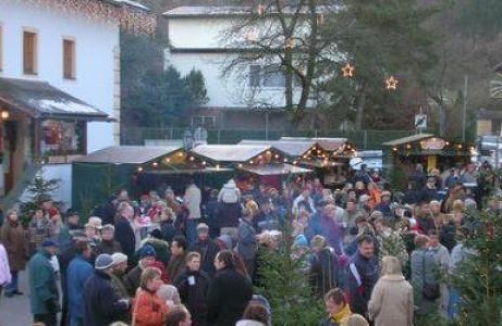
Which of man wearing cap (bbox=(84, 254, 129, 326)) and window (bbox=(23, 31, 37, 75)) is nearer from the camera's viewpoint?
man wearing cap (bbox=(84, 254, 129, 326))

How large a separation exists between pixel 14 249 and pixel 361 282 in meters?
8.64

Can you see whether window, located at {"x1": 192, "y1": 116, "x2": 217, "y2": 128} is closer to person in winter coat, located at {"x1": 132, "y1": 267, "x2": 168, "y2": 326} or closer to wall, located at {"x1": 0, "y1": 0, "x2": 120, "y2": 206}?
wall, located at {"x1": 0, "y1": 0, "x2": 120, "y2": 206}

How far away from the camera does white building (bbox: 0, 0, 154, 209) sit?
98.9 ft

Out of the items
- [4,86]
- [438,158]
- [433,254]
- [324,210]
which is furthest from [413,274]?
[438,158]

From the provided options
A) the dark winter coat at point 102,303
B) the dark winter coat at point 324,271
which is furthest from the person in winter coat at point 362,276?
the dark winter coat at point 102,303

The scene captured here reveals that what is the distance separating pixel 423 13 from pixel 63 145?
29.9m

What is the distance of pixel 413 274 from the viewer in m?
15.0

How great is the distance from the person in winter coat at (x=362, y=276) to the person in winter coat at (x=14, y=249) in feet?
27.2

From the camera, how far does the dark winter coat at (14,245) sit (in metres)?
20.0

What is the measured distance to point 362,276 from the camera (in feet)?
45.0

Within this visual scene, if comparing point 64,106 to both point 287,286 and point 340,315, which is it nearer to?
point 287,286

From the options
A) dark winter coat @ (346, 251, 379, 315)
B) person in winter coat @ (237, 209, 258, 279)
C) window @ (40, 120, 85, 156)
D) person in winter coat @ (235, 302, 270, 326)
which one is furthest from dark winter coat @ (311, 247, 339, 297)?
window @ (40, 120, 85, 156)

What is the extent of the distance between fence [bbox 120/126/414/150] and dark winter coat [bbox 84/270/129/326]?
1553 inches

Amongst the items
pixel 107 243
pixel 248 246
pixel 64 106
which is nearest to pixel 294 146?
pixel 64 106
